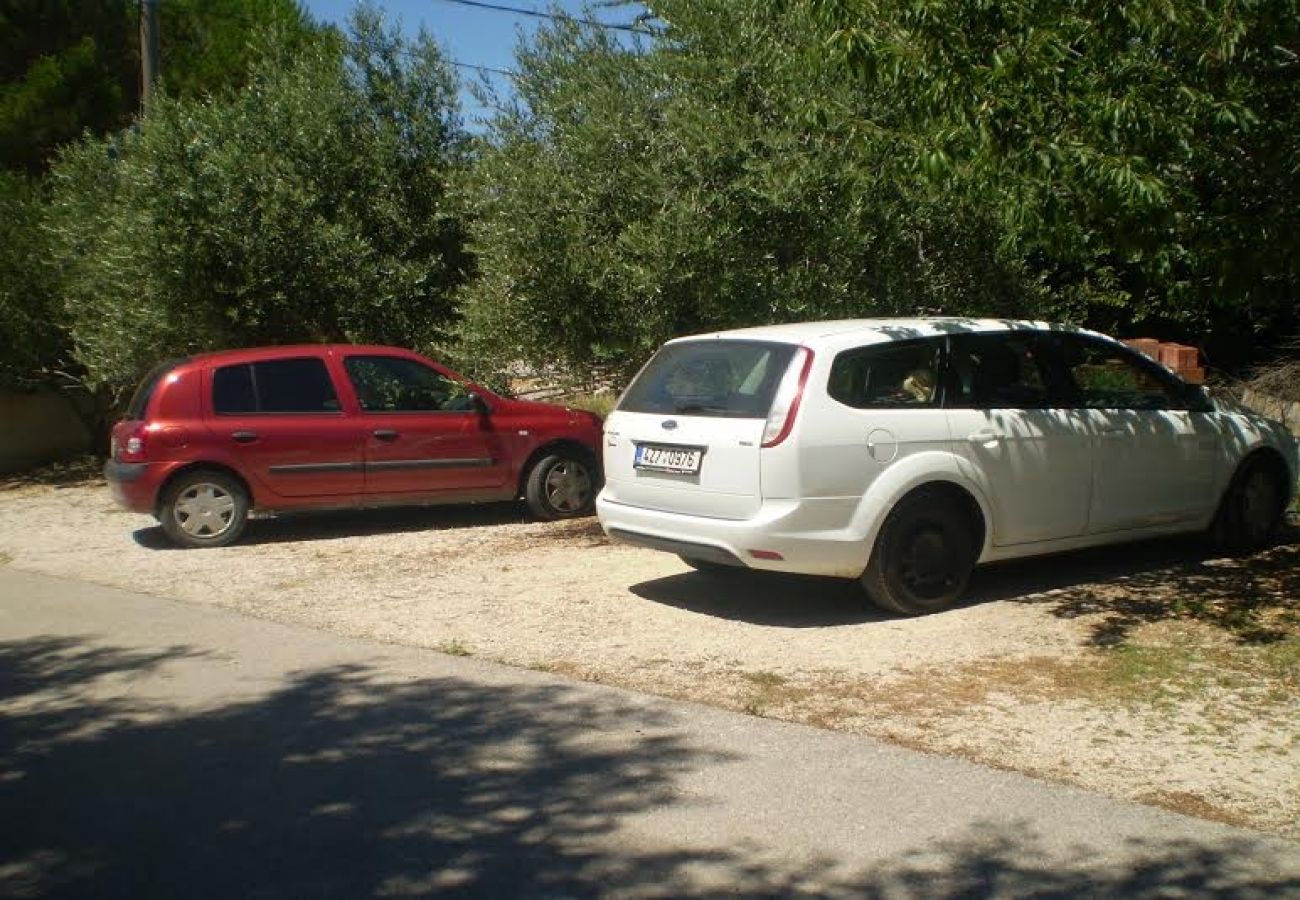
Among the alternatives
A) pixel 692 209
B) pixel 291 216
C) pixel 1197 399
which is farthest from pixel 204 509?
pixel 1197 399

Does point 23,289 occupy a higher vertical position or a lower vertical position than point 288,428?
higher

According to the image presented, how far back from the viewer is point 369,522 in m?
12.3

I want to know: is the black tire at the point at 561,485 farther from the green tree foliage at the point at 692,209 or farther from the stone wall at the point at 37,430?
the stone wall at the point at 37,430

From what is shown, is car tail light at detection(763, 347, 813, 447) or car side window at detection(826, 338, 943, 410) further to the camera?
car side window at detection(826, 338, 943, 410)

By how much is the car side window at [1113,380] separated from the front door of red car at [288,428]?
571cm

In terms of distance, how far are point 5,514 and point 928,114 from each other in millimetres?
10285

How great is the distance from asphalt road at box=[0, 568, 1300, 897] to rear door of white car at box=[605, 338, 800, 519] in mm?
1475

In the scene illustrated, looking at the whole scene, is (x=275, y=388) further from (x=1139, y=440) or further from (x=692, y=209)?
(x=1139, y=440)

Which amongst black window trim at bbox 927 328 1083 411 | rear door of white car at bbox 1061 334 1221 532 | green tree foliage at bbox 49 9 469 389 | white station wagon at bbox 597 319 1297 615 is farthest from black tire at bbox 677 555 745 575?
green tree foliage at bbox 49 9 469 389

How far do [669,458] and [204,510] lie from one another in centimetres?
474

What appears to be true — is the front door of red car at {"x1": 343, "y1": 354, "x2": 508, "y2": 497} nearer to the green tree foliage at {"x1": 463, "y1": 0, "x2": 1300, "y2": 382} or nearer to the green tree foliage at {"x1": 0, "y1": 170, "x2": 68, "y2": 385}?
the green tree foliage at {"x1": 463, "y1": 0, "x2": 1300, "y2": 382}

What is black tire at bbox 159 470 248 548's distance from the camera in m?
10.9

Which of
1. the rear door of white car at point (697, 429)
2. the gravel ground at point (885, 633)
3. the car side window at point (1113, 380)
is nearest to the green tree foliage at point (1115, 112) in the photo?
the car side window at point (1113, 380)

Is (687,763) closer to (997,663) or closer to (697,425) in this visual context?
(997,663)
